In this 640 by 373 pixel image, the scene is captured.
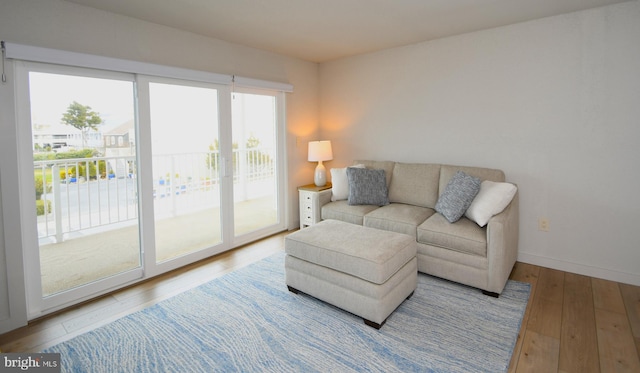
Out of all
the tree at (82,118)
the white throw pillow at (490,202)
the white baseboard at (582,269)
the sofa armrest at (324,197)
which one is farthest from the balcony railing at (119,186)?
the white baseboard at (582,269)

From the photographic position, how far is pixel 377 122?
438 centimetres

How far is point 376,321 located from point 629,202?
250cm

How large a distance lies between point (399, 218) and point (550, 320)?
1.40 meters

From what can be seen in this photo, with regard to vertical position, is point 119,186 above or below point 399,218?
above

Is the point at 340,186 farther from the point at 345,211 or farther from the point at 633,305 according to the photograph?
the point at 633,305

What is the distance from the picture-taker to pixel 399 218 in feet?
10.7

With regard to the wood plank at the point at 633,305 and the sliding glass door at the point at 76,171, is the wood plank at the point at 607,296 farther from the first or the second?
the sliding glass door at the point at 76,171

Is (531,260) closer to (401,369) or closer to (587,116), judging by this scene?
(587,116)

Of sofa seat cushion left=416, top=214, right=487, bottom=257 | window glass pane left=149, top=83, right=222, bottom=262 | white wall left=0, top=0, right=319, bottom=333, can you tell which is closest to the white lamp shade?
white wall left=0, top=0, right=319, bottom=333

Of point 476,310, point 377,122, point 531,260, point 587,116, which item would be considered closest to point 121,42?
point 377,122

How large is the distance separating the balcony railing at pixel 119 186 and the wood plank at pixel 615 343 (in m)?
3.49

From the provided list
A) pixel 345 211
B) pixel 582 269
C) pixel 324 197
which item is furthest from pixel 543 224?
pixel 324 197

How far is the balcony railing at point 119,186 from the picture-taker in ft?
9.77

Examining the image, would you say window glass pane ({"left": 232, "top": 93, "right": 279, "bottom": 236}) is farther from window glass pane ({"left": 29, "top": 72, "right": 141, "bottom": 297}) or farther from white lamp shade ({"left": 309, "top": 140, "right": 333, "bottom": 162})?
window glass pane ({"left": 29, "top": 72, "right": 141, "bottom": 297})
